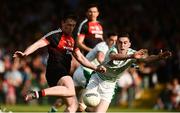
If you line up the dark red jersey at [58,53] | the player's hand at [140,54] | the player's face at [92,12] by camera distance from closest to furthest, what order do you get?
the player's hand at [140,54], the dark red jersey at [58,53], the player's face at [92,12]

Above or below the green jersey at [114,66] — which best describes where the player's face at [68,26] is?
above

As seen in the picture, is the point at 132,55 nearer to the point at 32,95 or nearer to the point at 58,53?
the point at 58,53

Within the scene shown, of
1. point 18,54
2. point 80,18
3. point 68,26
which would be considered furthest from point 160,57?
point 80,18

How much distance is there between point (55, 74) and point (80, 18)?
17.5m

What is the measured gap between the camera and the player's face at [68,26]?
1356 centimetres

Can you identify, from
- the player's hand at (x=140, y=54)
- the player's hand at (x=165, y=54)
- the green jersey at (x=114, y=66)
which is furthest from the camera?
the green jersey at (x=114, y=66)

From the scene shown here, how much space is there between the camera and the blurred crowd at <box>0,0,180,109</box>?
2557cm

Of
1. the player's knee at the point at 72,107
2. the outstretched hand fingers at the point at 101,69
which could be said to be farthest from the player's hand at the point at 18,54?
the player's knee at the point at 72,107

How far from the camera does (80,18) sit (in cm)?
3119

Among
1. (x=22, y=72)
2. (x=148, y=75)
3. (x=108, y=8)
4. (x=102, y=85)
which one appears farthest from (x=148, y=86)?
(x=102, y=85)

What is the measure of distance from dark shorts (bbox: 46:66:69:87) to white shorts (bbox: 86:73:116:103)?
528 mm

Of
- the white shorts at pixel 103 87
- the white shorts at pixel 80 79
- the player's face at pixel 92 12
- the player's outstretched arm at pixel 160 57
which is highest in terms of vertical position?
the player's face at pixel 92 12

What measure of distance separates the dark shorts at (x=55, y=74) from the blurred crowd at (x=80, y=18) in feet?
33.4

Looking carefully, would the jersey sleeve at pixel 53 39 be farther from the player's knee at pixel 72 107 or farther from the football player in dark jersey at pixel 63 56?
the player's knee at pixel 72 107
